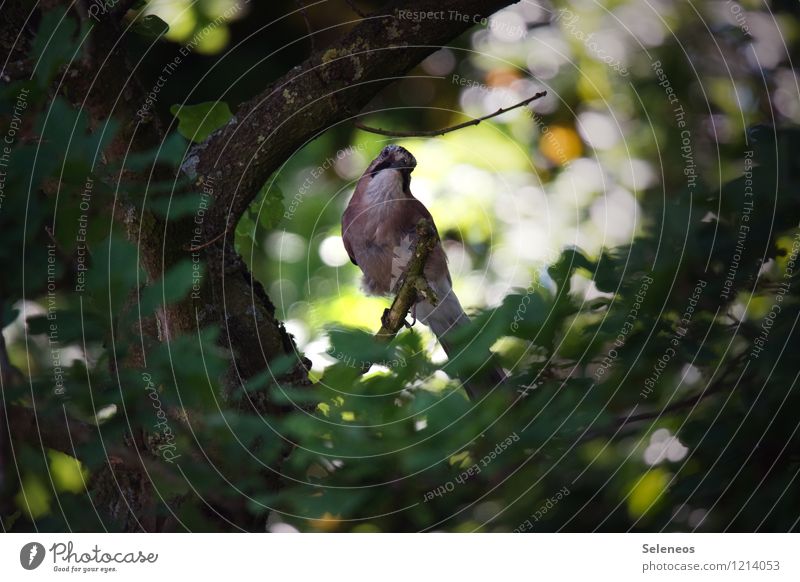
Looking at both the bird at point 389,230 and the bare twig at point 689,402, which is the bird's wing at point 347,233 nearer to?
the bird at point 389,230

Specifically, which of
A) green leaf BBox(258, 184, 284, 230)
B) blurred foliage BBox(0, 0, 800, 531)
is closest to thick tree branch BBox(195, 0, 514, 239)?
green leaf BBox(258, 184, 284, 230)

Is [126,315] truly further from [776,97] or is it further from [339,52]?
[776,97]

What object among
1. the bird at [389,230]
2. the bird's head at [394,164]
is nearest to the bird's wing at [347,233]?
the bird at [389,230]

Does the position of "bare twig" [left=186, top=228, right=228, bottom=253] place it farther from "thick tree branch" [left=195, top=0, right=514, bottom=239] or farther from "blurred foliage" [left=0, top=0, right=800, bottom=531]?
"blurred foliage" [left=0, top=0, right=800, bottom=531]

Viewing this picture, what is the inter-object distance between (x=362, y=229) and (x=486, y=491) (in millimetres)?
1880

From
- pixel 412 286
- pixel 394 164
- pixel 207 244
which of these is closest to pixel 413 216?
pixel 394 164

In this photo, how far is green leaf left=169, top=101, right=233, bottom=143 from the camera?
270 centimetres

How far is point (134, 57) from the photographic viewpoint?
2.53 metres

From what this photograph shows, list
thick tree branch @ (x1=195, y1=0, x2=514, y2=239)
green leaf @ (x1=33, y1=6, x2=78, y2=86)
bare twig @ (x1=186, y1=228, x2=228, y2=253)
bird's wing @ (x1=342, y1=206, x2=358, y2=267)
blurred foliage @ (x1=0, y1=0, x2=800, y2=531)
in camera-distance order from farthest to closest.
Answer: bird's wing @ (x1=342, y1=206, x2=358, y2=267) < thick tree branch @ (x1=195, y1=0, x2=514, y2=239) < bare twig @ (x1=186, y1=228, x2=228, y2=253) < green leaf @ (x1=33, y1=6, x2=78, y2=86) < blurred foliage @ (x1=0, y1=0, x2=800, y2=531)

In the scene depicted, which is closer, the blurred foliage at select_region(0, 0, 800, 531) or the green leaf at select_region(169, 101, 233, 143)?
the blurred foliage at select_region(0, 0, 800, 531)

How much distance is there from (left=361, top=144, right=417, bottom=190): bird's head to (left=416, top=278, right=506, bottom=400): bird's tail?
0.42 meters

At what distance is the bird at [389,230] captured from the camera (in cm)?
299

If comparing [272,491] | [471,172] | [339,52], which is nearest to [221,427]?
[272,491]

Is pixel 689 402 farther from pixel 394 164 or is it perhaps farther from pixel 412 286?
pixel 394 164
